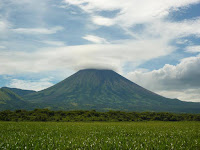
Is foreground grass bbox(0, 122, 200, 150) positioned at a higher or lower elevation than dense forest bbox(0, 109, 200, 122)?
higher

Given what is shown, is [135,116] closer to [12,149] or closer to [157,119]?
[157,119]

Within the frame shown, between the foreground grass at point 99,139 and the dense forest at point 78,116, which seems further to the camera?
the dense forest at point 78,116

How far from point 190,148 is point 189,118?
54.2m

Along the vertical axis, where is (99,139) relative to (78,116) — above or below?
above

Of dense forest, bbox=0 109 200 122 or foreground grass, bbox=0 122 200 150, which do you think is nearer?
foreground grass, bbox=0 122 200 150

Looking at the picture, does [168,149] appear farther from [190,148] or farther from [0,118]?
[0,118]

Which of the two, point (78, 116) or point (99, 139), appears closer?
point (99, 139)

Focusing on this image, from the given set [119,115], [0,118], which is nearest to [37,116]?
[0,118]

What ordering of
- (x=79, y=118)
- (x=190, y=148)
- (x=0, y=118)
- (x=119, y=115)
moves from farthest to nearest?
(x=119, y=115)
(x=79, y=118)
(x=0, y=118)
(x=190, y=148)

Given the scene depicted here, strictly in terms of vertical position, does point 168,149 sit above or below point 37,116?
above

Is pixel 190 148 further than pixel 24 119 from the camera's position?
No

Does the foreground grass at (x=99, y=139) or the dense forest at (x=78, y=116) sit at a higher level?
the foreground grass at (x=99, y=139)

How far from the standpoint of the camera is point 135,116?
2324 inches

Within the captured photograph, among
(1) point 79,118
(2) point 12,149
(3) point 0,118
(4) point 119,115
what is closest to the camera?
(2) point 12,149
